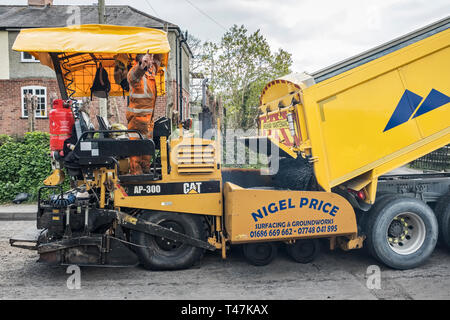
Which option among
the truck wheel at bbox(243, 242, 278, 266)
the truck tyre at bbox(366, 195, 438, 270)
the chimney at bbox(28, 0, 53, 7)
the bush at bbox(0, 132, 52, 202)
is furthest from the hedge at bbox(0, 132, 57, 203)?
the chimney at bbox(28, 0, 53, 7)

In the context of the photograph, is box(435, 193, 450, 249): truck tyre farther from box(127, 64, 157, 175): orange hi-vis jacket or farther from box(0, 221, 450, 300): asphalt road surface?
box(127, 64, 157, 175): orange hi-vis jacket

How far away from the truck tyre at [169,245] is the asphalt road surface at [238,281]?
0.40 feet

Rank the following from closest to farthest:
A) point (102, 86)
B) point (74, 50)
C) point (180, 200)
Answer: point (74, 50)
point (180, 200)
point (102, 86)

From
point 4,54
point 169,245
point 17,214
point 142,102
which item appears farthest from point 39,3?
point 169,245

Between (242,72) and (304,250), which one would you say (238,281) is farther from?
(242,72)

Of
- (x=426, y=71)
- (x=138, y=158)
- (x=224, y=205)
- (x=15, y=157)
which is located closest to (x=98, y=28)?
(x=138, y=158)

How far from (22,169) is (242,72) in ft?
26.8

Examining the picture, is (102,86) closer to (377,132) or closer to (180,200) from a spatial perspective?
(180,200)

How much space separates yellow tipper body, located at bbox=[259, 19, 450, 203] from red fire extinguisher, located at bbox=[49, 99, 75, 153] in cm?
273

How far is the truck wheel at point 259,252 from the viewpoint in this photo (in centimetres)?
495

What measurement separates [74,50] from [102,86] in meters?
1.93

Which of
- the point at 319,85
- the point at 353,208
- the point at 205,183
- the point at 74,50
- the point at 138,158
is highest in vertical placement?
the point at 74,50
